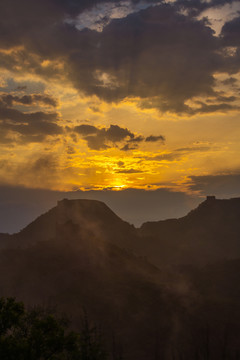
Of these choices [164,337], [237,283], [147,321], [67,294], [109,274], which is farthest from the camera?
[237,283]

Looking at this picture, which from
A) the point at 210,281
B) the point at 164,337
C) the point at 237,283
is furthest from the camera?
the point at 210,281

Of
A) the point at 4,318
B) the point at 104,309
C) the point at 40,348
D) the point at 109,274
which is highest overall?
the point at 4,318

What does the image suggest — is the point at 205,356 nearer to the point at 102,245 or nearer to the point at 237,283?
the point at 237,283

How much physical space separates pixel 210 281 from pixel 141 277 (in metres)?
47.5

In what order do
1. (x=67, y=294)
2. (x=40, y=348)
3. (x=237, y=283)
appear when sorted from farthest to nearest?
(x=237, y=283)
(x=67, y=294)
(x=40, y=348)

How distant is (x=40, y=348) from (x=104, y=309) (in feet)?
398

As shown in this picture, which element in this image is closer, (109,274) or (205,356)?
(205,356)

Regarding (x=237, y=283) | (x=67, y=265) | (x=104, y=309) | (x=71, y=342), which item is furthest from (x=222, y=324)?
(x=71, y=342)

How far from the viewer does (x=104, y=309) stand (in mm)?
137500

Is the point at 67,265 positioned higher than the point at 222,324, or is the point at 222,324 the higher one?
the point at 67,265

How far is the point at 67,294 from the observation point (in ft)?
484

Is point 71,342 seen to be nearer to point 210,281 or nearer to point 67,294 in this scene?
point 67,294

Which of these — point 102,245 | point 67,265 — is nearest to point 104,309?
point 67,265

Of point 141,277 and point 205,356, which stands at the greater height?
point 141,277
